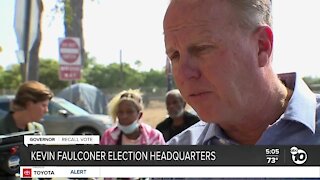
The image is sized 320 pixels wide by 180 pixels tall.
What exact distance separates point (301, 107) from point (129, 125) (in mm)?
674

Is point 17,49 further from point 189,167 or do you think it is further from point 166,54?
point 189,167

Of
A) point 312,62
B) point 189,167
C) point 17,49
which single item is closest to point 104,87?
point 17,49

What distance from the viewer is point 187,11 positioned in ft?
2.77

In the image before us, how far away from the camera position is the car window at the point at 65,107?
127cm

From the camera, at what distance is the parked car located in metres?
1.15

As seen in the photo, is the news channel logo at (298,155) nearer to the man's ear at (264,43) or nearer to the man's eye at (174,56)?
the man's ear at (264,43)

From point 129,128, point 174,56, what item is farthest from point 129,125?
point 174,56

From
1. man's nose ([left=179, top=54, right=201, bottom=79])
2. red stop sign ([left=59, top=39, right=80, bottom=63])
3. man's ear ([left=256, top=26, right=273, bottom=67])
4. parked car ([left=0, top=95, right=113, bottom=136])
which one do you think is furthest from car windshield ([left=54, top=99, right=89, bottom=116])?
man's ear ([left=256, top=26, right=273, bottom=67])

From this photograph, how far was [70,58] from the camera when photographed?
112 centimetres

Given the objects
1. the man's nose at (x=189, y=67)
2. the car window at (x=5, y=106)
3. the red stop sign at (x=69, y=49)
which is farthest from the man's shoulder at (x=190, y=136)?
the car window at (x=5, y=106)

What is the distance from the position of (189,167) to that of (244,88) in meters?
0.20

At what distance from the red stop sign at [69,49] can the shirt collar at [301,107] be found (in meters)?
0.53

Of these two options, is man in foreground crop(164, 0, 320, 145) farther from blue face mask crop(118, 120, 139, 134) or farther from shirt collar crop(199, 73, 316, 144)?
blue face mask crop(118, 120, 139, 134)

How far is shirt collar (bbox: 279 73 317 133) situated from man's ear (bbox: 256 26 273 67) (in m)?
0.09
